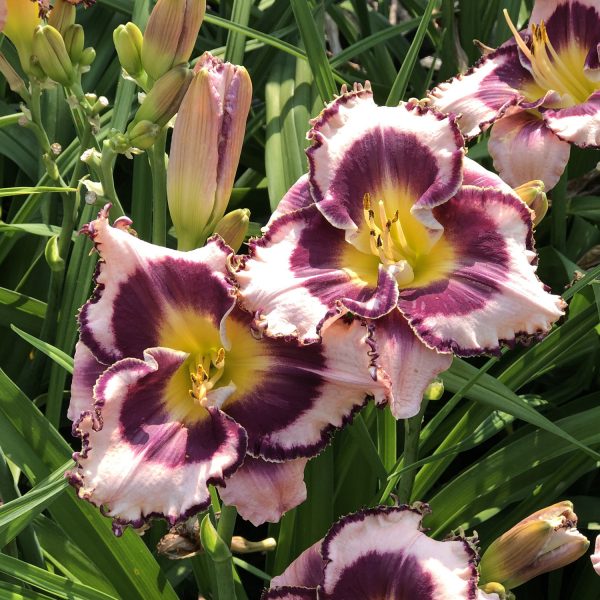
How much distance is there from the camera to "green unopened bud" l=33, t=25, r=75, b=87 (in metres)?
1.04

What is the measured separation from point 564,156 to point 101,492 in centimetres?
66

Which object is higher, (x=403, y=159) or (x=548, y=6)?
(x=548, y=6)

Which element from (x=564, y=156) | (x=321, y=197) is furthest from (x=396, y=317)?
(x=564, y=156)

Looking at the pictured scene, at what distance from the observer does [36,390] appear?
1.41 metres

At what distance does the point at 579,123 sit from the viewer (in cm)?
107

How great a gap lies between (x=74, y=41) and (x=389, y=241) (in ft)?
1.65

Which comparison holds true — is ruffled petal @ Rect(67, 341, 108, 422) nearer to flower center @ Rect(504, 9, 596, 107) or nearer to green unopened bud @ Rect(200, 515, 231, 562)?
green unopened bud @ Rect(200, 515, 231, 562)

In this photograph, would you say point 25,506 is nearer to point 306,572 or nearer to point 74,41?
point 306,572

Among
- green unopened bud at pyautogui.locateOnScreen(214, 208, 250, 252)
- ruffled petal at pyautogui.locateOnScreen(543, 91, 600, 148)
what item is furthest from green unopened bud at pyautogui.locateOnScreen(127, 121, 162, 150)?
ruffled petal at pyautogui.locateOnScreen(543, 91, 600, 148)

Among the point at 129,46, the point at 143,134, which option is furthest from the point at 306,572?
the point at 129,46

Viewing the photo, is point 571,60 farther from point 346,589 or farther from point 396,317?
point 346,589

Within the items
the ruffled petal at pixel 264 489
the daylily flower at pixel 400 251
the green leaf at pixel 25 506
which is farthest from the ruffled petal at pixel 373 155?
the green leaf at pixel 25 506

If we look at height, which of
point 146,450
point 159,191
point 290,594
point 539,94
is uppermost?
point 539,94

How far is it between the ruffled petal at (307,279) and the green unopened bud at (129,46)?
0.85 feet
